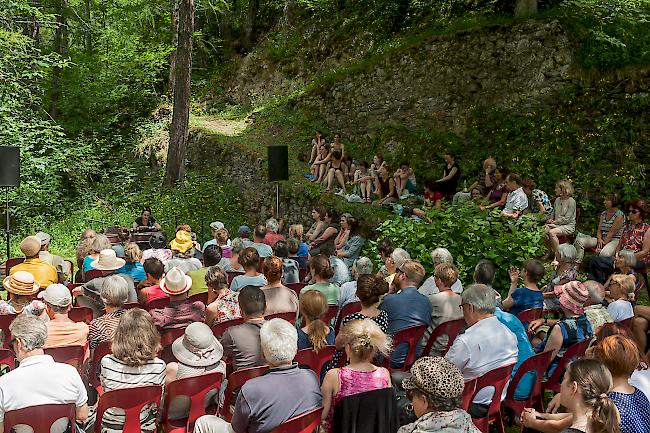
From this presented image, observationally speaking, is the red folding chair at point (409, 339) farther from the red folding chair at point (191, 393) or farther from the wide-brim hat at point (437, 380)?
the wide-brim hat at point (437, 380)

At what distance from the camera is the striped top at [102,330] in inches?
178

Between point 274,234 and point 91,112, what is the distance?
1207cm

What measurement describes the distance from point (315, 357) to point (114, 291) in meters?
1.57

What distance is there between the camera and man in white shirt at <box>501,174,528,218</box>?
30.0ft

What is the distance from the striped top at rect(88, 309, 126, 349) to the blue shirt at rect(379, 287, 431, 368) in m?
2.00

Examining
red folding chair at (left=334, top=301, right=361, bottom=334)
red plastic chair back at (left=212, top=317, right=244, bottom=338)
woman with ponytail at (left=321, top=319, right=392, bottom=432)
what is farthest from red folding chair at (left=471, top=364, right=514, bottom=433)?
red plastic chair back at (left=212, top=317, right=244, bottom=338)

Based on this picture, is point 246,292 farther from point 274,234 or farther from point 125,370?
point 274,234

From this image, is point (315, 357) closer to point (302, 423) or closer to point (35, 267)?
point (302, 423)

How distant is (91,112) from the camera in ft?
61.8

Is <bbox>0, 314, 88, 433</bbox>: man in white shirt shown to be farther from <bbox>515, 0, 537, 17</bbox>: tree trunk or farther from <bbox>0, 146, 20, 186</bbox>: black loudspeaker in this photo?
<bbox>515, 0, 537, 17</bbox>: tree trunk

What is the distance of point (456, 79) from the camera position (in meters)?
13.0

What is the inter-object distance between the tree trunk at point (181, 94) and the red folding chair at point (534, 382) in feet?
40.6

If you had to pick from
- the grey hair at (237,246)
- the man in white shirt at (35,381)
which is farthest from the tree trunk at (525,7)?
the man in white shirt at (35,381)

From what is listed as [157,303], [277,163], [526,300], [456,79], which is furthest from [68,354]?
[456,79]
